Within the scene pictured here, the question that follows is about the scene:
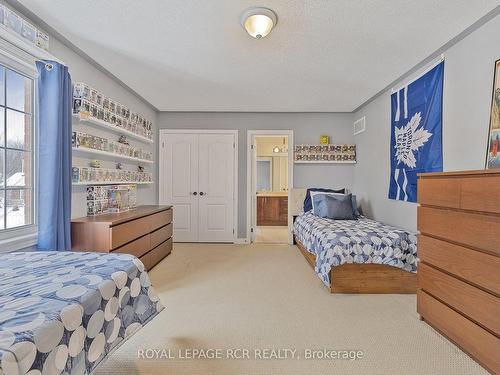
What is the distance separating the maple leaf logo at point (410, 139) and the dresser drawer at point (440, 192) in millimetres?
936

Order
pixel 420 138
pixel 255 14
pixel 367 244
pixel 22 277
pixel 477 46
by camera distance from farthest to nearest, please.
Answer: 1. pixel 420 138
2. pixel 367 244
3. pixel 477 46
4. pixel 255 14
5. pixel 22 277

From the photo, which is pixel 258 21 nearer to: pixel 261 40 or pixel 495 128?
pixel 261 40

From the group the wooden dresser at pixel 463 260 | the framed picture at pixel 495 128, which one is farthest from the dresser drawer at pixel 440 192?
the framed picture at pixel 495 128

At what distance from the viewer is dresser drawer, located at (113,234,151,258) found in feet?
9.44

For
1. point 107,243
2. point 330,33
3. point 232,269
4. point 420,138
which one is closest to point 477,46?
point 420,138

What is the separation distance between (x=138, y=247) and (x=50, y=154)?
136cm

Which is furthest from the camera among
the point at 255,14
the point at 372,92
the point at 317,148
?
the point at 317,148

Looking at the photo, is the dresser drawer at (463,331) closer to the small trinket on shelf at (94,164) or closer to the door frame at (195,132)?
the door frame at (195,132)

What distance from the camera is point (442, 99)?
2707 mm

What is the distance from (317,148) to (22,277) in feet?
15.1

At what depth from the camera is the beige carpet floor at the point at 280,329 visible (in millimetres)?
1736

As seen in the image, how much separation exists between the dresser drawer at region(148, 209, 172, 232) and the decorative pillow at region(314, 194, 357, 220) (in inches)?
91.4

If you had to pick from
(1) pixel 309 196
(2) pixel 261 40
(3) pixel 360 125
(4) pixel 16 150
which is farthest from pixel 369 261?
(4) pixel 16 150

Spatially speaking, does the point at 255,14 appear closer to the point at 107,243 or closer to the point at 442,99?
the point at 442,99
